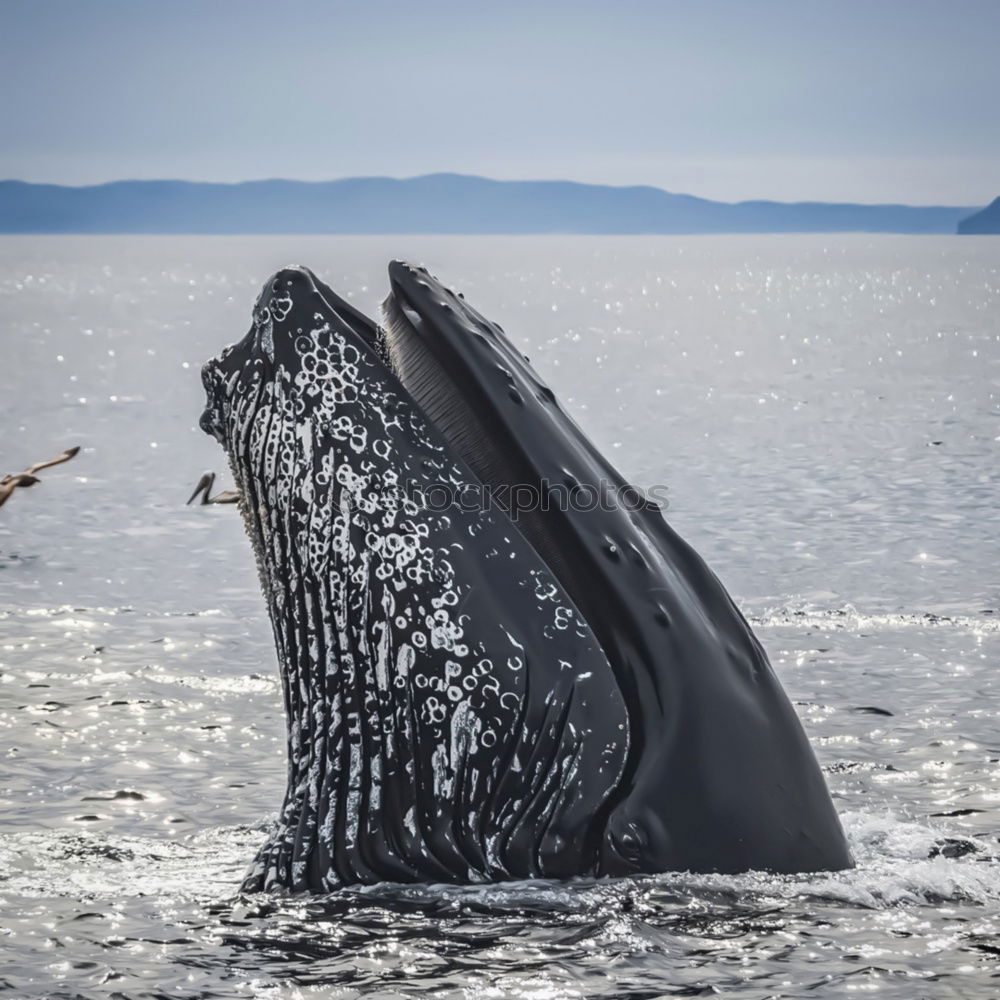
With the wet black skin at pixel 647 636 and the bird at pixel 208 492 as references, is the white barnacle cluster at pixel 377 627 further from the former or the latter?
the bird at pixel 208 492

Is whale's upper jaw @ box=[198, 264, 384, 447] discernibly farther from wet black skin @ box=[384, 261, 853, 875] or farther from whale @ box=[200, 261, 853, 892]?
wet black skin @ box=[384, 261, 853, 875]

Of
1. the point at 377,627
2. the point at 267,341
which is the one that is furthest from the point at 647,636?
the point at 267,341

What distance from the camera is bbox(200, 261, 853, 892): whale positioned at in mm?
4949

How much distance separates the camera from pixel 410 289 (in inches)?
210

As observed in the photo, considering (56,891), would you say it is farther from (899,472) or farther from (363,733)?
(899,472)

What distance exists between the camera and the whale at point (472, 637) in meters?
4.95

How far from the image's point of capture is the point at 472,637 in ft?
16.6

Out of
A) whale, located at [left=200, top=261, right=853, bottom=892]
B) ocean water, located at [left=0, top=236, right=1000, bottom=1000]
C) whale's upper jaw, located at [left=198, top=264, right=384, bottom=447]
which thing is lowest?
ocean water, located at [left=0, top=236, right=1000, bottom=1000]

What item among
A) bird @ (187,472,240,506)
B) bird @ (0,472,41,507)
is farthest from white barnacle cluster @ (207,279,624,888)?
bird @ (0,472,41,507)

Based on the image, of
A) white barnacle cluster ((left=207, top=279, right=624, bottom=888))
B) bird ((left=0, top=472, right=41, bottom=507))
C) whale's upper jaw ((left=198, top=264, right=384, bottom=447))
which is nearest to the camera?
white barnacle cluster ((left=207, top=279, right=624, bottom=888))

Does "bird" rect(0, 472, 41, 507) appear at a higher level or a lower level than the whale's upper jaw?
lower

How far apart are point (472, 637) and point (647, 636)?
1.72ft

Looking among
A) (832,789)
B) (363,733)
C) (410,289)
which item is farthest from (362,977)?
(832,789)

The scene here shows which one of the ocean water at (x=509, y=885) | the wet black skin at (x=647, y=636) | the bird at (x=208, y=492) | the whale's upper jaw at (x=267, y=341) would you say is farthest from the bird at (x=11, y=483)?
the wet black skin at (x=647, y=636)
